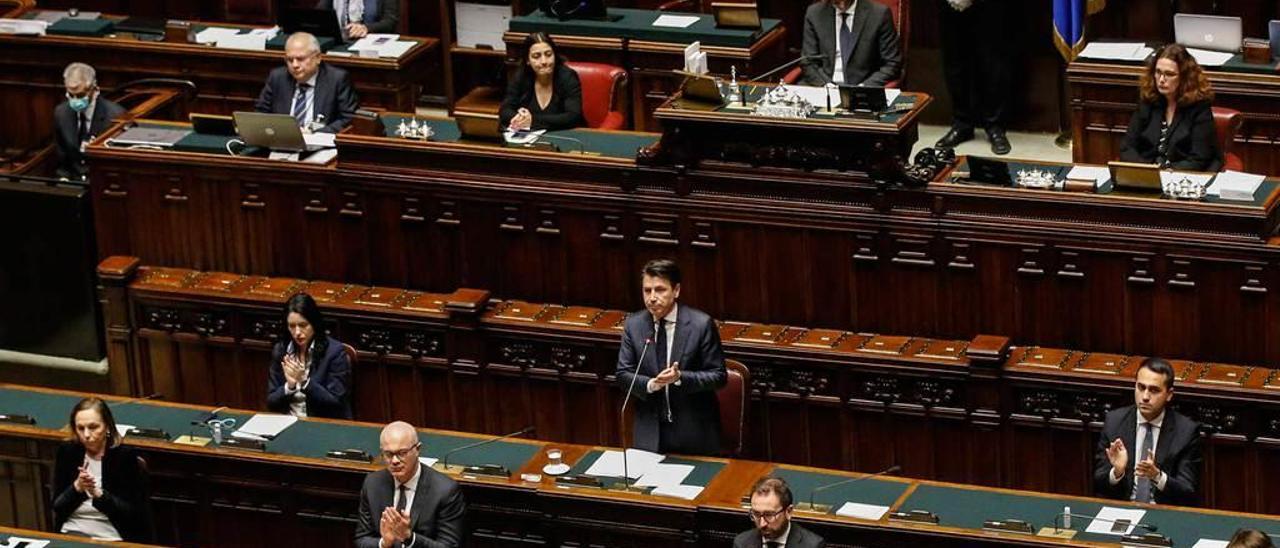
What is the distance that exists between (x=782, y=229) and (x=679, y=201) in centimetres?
46

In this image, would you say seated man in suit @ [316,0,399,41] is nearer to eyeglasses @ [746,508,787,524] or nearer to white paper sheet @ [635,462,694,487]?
white paper sheet @ [635,462,694,487]

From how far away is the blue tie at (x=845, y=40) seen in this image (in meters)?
11.8

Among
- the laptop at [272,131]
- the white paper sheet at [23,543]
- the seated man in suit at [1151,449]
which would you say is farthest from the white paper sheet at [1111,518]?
the laptop at [272,131]

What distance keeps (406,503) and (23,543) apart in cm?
142

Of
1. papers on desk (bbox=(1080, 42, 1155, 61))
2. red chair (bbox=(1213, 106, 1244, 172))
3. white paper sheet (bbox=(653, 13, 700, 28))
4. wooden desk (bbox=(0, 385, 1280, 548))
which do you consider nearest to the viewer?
wooden desk (bbox=(0, 385, 1280, 548))

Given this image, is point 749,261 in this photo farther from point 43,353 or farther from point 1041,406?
point 43,353

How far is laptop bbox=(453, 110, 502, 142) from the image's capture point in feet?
35.6

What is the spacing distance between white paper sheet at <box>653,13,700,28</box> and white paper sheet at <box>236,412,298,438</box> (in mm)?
3633

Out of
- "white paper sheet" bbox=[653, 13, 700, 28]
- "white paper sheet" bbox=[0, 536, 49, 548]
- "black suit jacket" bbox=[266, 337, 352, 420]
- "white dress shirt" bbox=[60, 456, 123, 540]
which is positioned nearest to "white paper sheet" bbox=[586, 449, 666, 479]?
"black suit jacket" bbox=[266, 337, 352, 420]

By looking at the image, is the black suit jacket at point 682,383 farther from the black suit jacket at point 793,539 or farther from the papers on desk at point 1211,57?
the papers on desk at point 1211,57

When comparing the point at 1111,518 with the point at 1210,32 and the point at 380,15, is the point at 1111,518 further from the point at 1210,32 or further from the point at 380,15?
the point at 380,15

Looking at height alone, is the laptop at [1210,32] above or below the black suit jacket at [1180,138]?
above

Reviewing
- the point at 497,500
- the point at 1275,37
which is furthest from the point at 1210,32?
the point at 497,500

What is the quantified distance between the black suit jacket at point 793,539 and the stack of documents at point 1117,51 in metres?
4.13
